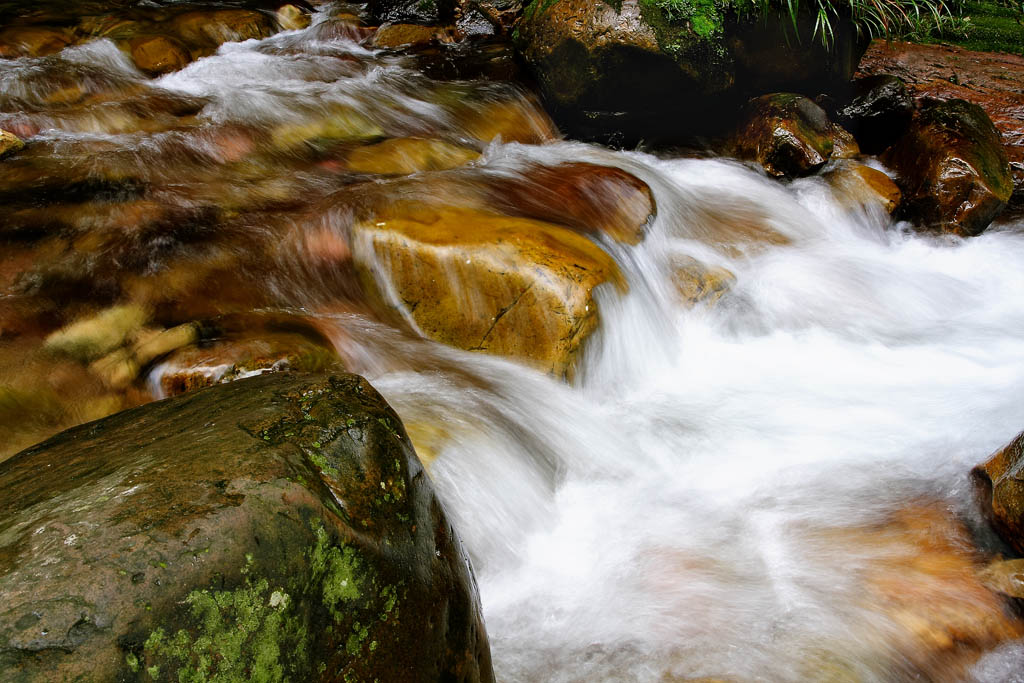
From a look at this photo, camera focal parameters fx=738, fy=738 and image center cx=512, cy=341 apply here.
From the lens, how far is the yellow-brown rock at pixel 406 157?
5.93 metres

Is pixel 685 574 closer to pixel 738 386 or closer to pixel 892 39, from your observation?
pixel 738 386

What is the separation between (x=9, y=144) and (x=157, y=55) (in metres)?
2.46

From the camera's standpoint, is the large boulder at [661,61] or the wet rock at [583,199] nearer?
the wet rock at [583,199]

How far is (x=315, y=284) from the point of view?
461cm

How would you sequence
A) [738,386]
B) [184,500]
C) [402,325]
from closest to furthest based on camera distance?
[184,500] → [402,325] → [738,386]

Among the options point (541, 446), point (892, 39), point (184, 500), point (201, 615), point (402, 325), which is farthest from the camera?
point (892, 39)

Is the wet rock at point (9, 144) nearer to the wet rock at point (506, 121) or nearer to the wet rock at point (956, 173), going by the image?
the wet rock at point (506, 121)

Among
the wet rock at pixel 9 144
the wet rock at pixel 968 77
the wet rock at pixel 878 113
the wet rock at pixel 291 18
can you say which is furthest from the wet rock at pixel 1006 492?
the wet rock at pixel 291 18

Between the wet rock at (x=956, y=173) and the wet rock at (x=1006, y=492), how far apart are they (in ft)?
13.2

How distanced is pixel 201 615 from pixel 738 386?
3.87 meters

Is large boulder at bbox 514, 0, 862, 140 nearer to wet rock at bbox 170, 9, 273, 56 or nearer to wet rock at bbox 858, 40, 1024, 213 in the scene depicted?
wet rock at bbox 858, 40, 1024, 213

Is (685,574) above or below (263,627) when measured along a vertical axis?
below

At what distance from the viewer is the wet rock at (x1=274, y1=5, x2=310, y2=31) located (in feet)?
29.3

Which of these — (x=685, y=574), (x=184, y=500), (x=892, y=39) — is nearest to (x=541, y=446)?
(x=685, y=574)
